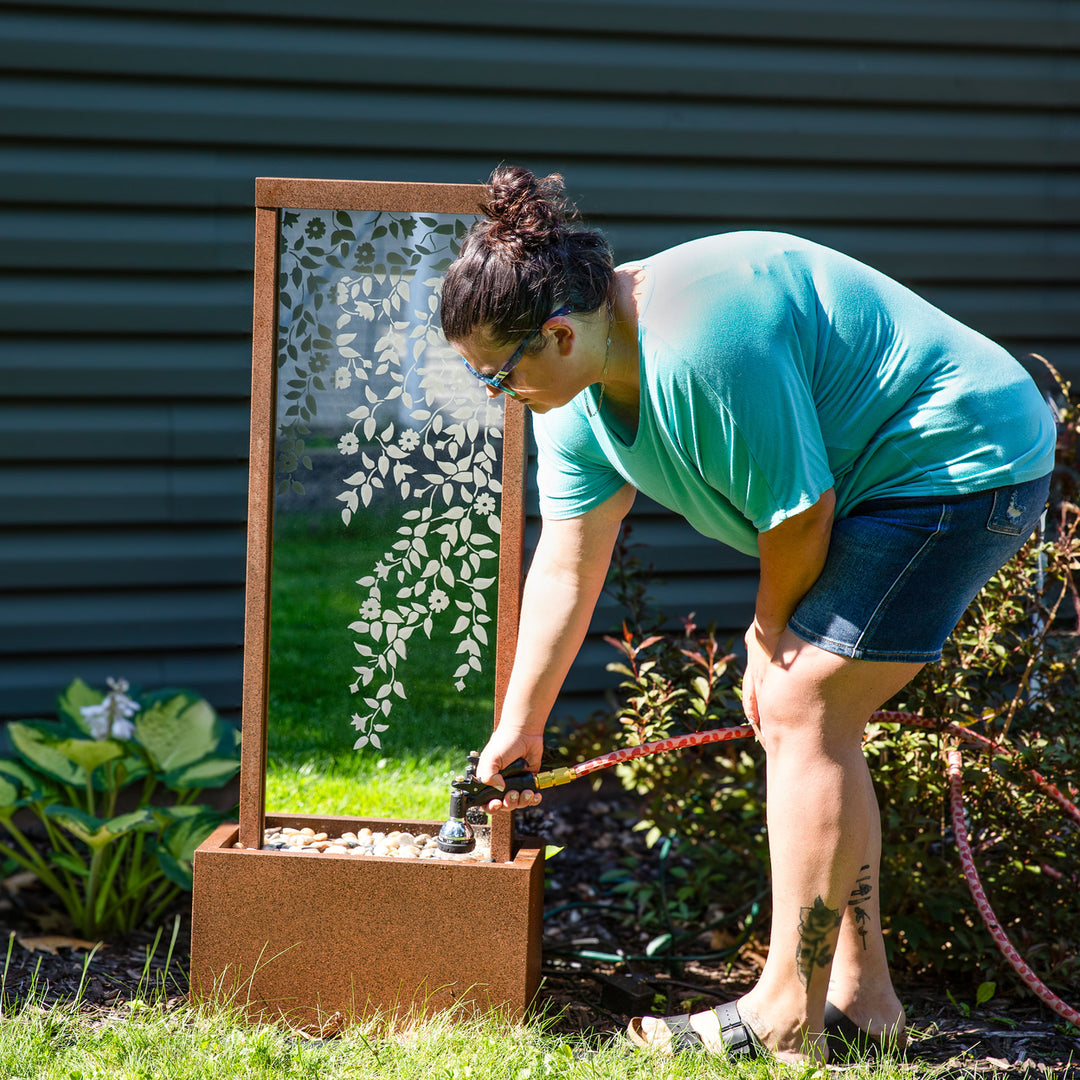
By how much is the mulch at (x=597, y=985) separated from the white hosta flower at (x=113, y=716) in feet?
1.60

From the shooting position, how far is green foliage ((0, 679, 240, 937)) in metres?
2.80

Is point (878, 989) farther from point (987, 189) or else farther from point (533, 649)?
point (987, 189)

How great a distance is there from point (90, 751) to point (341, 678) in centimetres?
90

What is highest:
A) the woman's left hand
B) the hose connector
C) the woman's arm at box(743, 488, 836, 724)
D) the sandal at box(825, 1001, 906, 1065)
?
the woman's arm at box(743, 488, 836, 724)

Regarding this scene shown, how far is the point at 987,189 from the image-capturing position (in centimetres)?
391

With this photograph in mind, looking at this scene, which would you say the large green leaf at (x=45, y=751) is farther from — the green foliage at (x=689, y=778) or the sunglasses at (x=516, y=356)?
the sunglasses at (x=516, y=356)

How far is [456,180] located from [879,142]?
4.74 feet

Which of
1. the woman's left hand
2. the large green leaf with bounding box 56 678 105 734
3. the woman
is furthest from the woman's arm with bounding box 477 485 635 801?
the large green leaf with bounding box 56 678 105 734

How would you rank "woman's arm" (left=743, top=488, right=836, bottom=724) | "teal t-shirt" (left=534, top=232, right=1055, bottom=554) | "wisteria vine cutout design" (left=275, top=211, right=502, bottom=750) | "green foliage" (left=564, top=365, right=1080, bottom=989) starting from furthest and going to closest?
"green foliage" (left=564, top=365, right=1080, bottom=989) < "wisteria vine cutout design" (left=275, top=211, right=502, bottom=750) < "woman's arm" (left=743, top=488, right=836, bottom=724) < "teal t-shirt" (left=534, top=232, right=1055, bottom=554)

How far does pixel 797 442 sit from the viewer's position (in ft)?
5.57

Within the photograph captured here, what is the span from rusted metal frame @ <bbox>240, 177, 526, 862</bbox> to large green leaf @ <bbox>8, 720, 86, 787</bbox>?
2.72 feet

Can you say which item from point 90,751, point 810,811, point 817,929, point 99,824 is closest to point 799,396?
point 810,811

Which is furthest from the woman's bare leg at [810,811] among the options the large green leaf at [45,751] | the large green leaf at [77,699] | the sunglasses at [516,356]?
the large green leaf at [77,699]

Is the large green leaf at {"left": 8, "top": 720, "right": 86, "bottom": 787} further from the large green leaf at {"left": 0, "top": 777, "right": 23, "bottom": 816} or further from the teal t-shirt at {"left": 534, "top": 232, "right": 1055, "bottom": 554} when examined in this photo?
the teal t-shirt at {"left": 534, "top": 232, "right": 1055, "bottom": 554}
